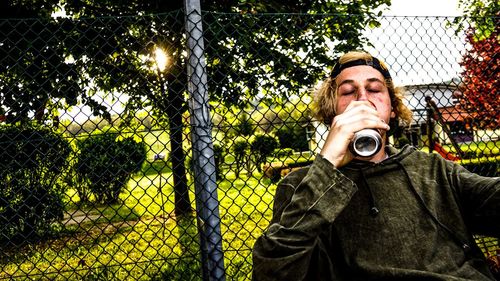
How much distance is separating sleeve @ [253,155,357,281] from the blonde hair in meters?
0.61

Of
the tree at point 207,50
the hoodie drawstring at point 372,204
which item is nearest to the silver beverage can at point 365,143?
the hoodie drawstring at point 372,204

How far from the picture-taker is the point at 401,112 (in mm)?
2104

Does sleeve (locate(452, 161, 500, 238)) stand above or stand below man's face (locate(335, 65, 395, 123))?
below

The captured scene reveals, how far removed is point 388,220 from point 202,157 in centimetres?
116

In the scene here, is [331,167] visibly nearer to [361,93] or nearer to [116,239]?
[361,93]

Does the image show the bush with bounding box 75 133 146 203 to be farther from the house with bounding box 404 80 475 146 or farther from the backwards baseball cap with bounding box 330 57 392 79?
the backwards baseball cap with bounding box 330 57 392 79

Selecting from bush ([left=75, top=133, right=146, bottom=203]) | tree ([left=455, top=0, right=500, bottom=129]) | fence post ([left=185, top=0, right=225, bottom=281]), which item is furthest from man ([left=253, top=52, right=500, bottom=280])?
bush ([left=75, top=133, right=146, bottom=203])

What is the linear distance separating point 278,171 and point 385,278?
34.9 feet

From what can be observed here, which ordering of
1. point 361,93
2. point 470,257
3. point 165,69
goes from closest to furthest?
point 470,257
point 361,93
point 165,69

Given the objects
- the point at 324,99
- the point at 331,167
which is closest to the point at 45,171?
the point at 324,99

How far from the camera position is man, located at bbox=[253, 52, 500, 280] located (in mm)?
1220

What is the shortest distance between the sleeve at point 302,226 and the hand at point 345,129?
0.04 m

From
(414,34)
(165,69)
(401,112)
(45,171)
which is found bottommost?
(401,112)

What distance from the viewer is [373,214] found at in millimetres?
1491
